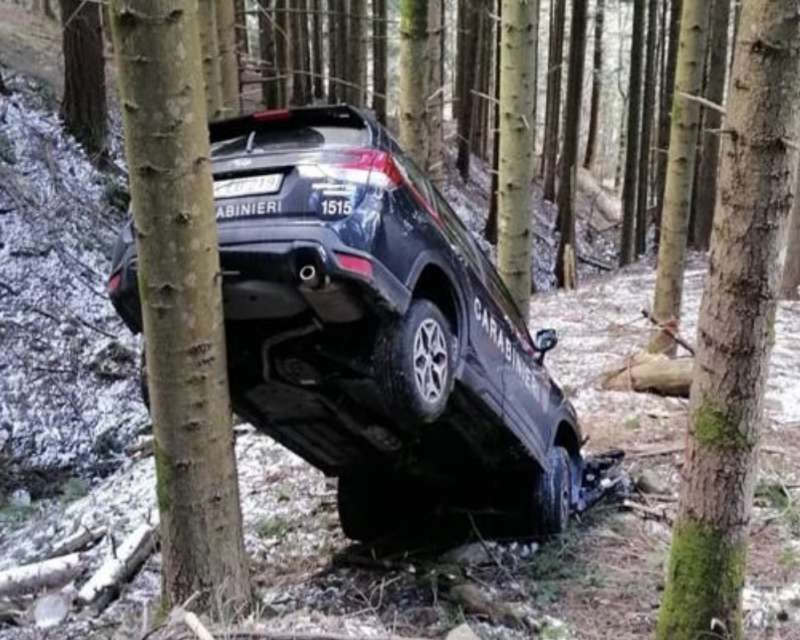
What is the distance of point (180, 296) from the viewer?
3969mm

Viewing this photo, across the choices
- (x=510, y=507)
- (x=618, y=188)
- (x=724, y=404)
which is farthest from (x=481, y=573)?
(x=618, y=188)

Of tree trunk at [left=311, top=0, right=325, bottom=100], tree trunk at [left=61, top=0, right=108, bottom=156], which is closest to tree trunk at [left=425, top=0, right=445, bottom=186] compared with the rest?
tree trunk at [left=61, top=0, right=108, bottom=156]

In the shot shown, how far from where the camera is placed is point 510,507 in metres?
6.09

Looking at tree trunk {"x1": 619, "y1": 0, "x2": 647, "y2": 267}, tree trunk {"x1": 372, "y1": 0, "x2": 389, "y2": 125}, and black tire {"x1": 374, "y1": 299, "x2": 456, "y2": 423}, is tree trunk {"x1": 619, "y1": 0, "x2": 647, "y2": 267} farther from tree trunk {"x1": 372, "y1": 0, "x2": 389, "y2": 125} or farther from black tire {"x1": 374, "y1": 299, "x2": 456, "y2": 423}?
black tire {"x1": 374, "y1": 299, "x2": 456, "y2": 423}

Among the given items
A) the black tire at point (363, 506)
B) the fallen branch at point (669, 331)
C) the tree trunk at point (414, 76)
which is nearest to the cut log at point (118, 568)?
the black tire at point (363, 506)

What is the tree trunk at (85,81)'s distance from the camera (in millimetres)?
14570

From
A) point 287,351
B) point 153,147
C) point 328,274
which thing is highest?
point 153,147

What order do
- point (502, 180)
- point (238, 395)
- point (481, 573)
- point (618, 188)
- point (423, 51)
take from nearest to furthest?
point (238, 395) < point (481, 573) < point (423, 51) < point (502, 180) < point (618, 188)

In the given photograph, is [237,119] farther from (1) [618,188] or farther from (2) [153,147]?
(1) [618,188]

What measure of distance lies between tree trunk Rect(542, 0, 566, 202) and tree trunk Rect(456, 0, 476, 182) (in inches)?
82.8

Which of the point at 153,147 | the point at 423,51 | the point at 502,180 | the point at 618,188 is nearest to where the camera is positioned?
the point at 153,147

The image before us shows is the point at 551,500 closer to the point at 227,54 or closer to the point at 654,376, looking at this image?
the point at 654,376

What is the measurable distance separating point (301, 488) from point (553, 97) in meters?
21.1

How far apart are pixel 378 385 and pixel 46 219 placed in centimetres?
1006
